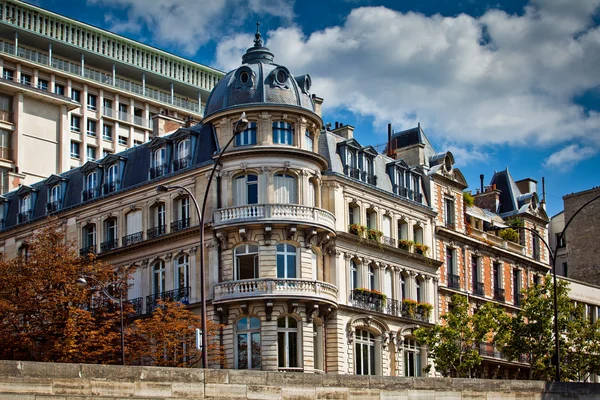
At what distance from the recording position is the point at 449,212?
66625 millimetres

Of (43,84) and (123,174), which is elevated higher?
(43,84)

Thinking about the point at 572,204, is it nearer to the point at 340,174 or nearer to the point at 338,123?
the point at 338,123

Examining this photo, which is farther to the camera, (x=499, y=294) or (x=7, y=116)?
(x=7, y=116)

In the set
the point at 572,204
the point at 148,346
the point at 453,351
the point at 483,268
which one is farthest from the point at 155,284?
the point at 572,204

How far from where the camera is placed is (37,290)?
174 feet

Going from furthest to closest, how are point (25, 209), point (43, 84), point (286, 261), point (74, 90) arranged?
point (74, 90) < point (43, 84) < point (25, 209) < point (286, 261)

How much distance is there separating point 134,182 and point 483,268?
72.2 feet

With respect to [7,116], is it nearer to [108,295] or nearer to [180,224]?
[180,224]

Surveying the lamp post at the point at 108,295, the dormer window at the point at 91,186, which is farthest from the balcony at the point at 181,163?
the dormer window at the point at 91,186

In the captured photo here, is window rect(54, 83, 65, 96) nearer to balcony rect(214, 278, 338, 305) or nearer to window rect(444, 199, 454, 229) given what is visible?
window rect(444, 199, 454, 229)

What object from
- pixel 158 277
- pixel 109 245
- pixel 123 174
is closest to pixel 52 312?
pixel 158 277

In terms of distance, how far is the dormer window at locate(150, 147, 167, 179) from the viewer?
57.9 m

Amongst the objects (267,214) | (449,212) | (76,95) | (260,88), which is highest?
(76,95)

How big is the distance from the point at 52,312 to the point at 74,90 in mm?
47697
